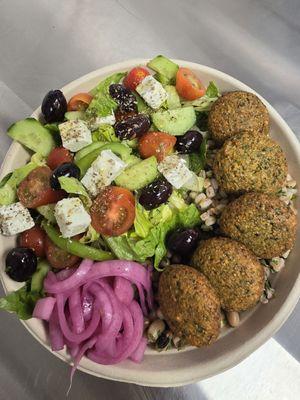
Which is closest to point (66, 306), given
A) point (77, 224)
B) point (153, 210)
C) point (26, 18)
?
point (77, 224)

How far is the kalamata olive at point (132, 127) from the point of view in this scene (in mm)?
2051

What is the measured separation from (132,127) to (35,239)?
646 mm

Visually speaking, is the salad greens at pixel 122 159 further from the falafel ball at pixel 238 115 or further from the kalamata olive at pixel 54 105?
the falafel ball at pixel 238 115

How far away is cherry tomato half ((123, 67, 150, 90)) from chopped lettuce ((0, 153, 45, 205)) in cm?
55

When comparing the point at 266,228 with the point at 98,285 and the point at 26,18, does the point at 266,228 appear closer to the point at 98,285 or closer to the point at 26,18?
the point at 98,285

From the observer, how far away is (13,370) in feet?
7.98

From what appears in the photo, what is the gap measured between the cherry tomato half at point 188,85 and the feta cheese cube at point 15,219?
89 centimetres

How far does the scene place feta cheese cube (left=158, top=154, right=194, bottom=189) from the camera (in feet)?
6.57

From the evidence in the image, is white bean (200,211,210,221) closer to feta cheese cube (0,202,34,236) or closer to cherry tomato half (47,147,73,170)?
cherry tomato half (47,147,73,170)

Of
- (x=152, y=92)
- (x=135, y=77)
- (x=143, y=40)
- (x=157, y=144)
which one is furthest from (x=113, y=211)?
(x=143, y=40)

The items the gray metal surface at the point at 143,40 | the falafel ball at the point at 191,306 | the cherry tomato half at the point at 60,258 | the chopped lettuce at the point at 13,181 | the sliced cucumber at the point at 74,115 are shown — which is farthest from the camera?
the gray metal surface at the point at 143,40

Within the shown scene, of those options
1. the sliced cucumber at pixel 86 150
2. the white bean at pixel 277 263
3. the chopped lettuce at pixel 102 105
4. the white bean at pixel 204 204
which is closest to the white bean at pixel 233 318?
the white bean at pixel 277 263

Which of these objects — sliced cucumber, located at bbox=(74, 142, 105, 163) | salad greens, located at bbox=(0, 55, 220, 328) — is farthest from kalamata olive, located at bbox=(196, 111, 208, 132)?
sliced cucumber, located at bbox=(74, 142, 105, 163)

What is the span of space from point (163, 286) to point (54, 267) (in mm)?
499
